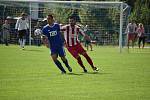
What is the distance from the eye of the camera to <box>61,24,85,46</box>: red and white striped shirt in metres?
20.3

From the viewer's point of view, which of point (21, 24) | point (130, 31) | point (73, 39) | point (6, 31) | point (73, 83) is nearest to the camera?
point (73, 83)

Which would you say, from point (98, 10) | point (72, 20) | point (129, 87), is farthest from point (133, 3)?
point (129, 87)

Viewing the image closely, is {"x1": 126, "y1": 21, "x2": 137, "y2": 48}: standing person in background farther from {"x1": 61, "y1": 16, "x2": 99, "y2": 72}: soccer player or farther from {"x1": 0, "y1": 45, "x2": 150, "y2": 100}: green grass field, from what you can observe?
{"x1": 61, "y1": 16, "x2": 99, "y2": 72}: soccer player

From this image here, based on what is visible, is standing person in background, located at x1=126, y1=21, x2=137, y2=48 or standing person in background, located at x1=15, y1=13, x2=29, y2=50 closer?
standing person in background, located at x1=15, y1=13, x2=29, y2=50

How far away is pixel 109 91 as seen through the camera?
14.1 metres

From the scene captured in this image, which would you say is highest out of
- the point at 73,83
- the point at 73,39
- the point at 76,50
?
the point at 73,39

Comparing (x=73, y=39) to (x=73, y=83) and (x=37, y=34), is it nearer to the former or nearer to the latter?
(x=73, y=83)

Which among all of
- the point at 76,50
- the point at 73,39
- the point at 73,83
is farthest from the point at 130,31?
the point at 73,83

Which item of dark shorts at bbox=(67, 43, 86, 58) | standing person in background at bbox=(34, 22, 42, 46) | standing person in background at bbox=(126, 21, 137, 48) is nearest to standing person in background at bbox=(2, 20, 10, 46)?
standing person in background at bbox=(34, 22, 42, 46)

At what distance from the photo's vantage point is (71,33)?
2048 centimetres

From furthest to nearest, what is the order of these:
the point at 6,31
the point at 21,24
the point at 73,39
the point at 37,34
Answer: the point at 6,31, the point at 37,34, the point at 21,24, the point at 73,39

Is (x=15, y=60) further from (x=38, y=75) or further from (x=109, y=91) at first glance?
→ (x=109, y=91)

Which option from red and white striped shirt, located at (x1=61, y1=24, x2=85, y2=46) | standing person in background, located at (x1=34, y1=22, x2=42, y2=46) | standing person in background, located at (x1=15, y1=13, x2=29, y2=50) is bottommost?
standing person in background, located at (x1=34, y1=22, x2=42, y2=46)

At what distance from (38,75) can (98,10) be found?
20.1 meters
